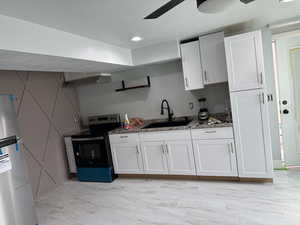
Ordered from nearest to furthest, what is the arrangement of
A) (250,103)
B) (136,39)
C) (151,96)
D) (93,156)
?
(250,103)
(136,39)
(93,156)
(151,96)

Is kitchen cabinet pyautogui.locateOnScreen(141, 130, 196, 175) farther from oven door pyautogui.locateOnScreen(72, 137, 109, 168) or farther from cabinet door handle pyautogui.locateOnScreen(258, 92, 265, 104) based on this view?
cabinet door handle pyautogui.locateOnScreen(258, 92, 265, 104)

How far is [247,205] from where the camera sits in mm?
2510

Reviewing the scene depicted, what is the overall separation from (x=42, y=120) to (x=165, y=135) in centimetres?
221

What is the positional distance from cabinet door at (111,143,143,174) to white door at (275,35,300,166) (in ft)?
7.78

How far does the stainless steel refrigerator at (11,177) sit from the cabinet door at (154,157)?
1.74 metres

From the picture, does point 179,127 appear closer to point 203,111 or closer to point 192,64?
point 203,111

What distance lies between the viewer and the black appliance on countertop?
3.72 meters

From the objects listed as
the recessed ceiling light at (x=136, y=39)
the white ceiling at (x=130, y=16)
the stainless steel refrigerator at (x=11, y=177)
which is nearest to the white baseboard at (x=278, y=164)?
the white ceiling at (x=130, y=16)

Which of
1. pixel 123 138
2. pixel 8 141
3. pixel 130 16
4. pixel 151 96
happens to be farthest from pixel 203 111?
pixel 8 141

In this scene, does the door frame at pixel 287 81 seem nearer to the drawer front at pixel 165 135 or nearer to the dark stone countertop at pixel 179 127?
the dark stone countertop at pixel 179 127

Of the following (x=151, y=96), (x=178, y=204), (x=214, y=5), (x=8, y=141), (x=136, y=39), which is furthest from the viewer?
(x=151, y=96)

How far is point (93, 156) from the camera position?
3.84 metres

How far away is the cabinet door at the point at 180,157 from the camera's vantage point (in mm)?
3260

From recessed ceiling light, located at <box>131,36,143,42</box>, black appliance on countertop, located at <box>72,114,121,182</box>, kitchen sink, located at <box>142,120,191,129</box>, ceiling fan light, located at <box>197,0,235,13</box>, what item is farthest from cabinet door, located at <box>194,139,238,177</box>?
ceiling fan light, located at <box>197,0,235,13</box>
